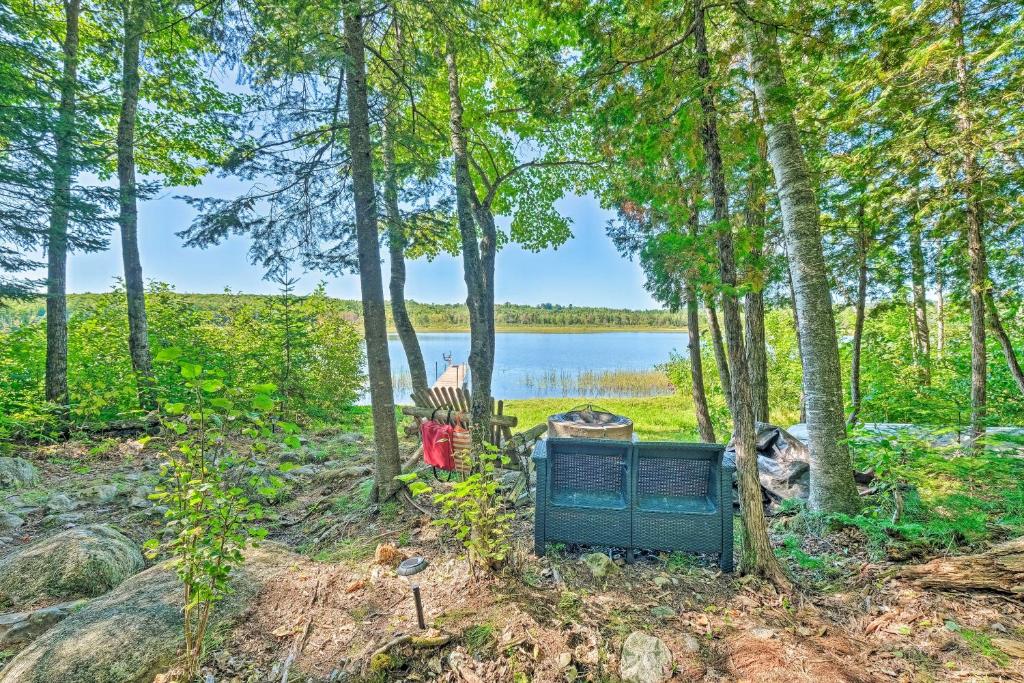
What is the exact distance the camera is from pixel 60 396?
595 cm

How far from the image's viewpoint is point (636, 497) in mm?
2822

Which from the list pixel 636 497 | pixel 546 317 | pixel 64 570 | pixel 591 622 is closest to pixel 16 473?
pixel 64 570

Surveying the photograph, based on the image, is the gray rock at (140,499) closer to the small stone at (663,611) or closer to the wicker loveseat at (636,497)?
the wicker loveseat at (636,497)

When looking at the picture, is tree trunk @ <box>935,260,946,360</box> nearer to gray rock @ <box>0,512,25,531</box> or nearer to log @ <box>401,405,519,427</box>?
log @ <box>401,405,519,427</box>

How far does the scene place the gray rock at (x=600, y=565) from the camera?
2660mm

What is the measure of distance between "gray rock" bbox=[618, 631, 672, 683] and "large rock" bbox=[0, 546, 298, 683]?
6.57ft

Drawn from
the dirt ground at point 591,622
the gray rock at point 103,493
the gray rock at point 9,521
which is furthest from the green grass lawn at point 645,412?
the gray rock at point 9,521

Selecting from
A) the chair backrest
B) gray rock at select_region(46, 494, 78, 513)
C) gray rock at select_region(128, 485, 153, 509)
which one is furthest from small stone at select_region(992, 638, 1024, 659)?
gray rock at select_region(46, 494, 78, 513)

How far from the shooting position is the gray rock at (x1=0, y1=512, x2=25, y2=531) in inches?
134

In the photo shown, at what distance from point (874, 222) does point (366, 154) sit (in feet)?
21.0

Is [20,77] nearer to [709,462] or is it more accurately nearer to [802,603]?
[709,462]

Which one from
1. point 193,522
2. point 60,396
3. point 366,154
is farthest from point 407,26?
point 60,396

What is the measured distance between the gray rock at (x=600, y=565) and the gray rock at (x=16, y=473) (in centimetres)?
596

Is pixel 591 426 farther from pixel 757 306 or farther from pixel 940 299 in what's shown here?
pixel 940 299
